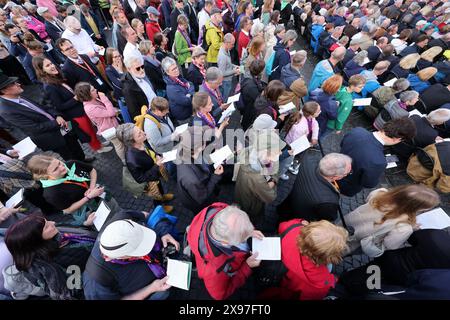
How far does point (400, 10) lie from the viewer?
36.2 feet

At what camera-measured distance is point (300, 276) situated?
7.22 ft

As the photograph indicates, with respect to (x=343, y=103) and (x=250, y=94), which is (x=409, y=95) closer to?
→ (x=343, y=103)

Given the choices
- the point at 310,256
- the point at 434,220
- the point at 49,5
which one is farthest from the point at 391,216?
the point at 49,5

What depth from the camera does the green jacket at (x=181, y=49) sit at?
20.2 ft

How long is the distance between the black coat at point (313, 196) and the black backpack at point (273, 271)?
1.42 feet

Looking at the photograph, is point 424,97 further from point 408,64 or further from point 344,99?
point 344,99

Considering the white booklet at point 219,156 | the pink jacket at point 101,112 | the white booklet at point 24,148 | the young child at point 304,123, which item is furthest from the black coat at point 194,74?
the white booklet at point 24,148

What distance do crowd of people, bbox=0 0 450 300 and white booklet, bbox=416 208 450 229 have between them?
21cm

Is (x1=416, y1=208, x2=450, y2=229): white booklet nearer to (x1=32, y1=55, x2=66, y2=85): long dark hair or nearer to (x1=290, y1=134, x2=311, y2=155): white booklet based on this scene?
(x1=290, y1=134, x2=311, y2=155): white booklet

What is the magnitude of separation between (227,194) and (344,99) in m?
3.17

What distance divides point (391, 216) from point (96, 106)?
4.97 metres

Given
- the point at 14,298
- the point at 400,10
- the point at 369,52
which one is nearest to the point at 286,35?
the point at 369,52

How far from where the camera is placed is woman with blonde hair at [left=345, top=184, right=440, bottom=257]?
2.44 meters
